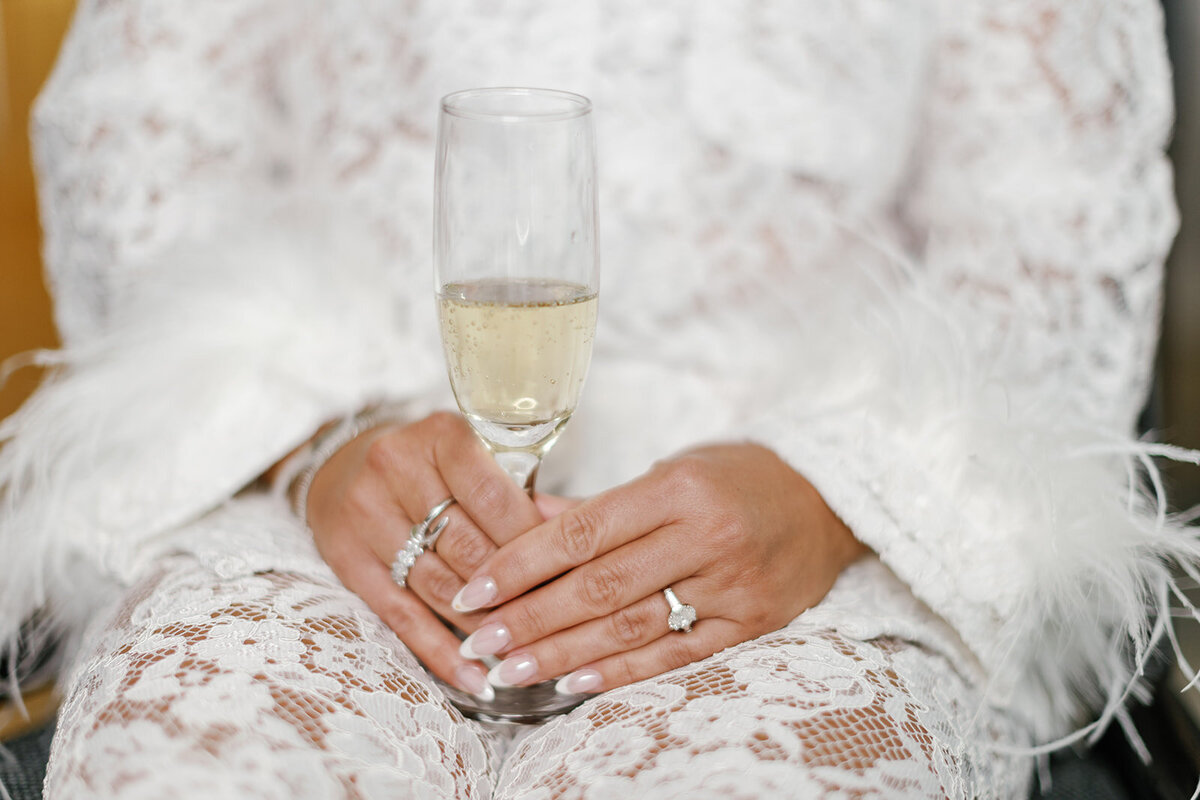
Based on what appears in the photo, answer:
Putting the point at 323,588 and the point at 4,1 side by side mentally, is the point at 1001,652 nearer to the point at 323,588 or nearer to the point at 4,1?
the point at 323,588

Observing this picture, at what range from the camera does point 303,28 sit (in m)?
1.14

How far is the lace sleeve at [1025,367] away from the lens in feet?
2.59

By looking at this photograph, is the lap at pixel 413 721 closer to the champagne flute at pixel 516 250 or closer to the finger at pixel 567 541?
the finger at pixel 567 541

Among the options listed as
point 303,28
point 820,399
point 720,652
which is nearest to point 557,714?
point 720,652

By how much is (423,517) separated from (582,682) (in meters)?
0.18

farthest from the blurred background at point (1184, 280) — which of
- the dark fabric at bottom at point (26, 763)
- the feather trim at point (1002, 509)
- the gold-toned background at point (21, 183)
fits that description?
the gold-toned background at point (21, 183)

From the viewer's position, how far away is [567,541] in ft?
2.35

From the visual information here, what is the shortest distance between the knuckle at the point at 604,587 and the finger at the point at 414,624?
110 mm

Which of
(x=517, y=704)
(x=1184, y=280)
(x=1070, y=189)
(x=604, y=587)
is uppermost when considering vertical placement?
(x=1070, y=189)

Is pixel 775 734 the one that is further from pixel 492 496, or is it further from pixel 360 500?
pixel 360 500

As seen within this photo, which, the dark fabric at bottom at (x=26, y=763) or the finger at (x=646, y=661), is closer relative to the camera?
the finger at (x=646, y=661)

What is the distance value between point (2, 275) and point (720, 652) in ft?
8.77

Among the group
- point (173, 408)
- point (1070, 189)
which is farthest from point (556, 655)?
point (1070, 189)

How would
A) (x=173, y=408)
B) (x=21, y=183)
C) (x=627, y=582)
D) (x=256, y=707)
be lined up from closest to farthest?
(x=256, y=707) → (x=627, y=582) → (x=173, y=408) → (x=21, y=183)
